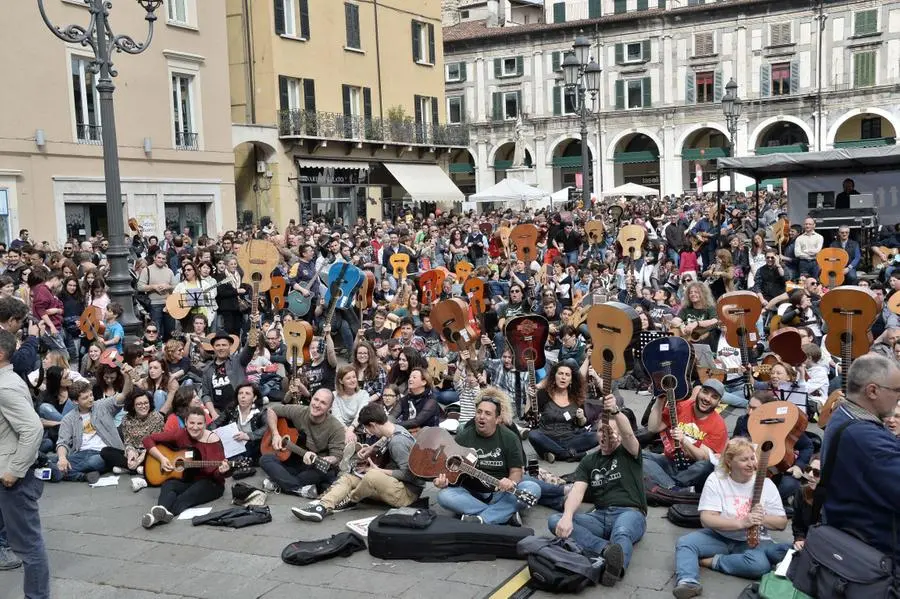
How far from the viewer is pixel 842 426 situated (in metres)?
4.45

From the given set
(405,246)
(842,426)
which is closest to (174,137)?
(405,246)

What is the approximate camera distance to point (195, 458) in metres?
8.38

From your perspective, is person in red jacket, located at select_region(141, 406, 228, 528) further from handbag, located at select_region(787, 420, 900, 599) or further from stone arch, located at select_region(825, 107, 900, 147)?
stone arch, located at select_region(825, 107, 900, 147)

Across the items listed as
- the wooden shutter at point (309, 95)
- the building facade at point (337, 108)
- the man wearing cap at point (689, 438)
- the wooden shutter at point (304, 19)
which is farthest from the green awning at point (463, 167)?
the man wearing cap at point (689, 438)

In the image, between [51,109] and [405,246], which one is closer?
[405,246]

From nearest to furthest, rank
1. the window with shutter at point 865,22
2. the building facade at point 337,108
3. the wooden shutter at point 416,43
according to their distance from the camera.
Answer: the building facade at point 337,108
the wooden shutter at point 416,43
the window with shutter at point 865,22

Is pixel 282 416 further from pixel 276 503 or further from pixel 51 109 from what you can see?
pixel 51 109

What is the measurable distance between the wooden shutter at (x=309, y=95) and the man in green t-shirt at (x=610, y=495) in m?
27.9

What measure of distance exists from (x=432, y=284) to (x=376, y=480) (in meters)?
7.35

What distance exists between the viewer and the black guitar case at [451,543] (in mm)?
6777

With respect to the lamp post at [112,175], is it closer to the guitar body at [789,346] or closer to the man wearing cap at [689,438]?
the man wearing cap at [689,438]

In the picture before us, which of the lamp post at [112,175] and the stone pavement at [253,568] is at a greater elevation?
the lamp post at [112,175]

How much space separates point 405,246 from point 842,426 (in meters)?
14.2

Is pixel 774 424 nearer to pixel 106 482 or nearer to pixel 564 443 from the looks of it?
pixel 564 443
